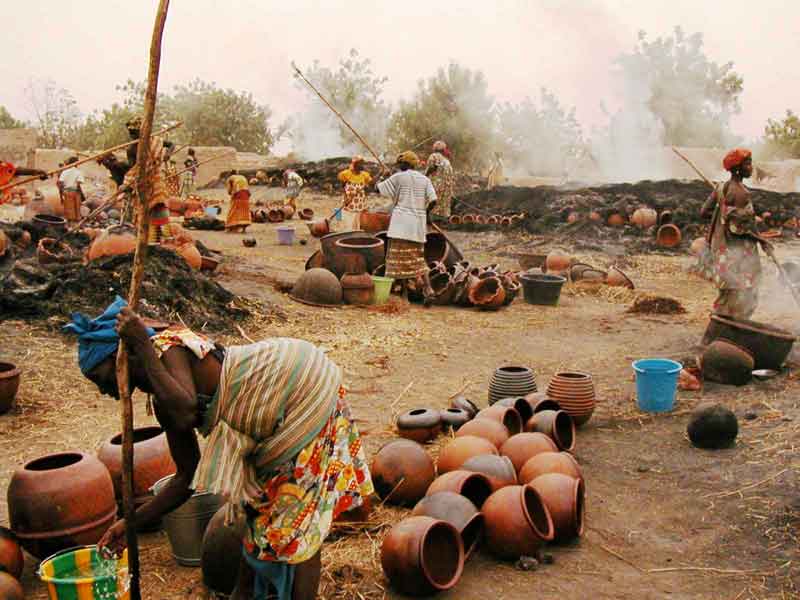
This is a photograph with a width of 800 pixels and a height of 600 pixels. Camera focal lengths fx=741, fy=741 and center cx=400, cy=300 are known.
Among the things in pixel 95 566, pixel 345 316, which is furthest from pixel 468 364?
pixel 95 566

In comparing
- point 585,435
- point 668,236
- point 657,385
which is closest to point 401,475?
point 585,435

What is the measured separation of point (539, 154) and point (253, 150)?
1702 cm

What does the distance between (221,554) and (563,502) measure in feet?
5.79

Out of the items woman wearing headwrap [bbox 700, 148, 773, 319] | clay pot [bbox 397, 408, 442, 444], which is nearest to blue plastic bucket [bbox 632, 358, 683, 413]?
woman wearing headwrap [bbox 700, 148, 773, 319]

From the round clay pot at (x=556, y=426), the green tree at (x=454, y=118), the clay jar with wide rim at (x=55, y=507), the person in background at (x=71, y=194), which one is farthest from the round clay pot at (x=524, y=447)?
the green tree at (x=454, y=118)

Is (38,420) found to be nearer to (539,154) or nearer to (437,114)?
(437,114)

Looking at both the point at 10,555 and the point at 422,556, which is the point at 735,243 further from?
the point at 10,555

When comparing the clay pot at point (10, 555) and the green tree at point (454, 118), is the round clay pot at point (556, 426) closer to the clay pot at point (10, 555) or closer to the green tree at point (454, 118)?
the clay pot at point (10, 555)

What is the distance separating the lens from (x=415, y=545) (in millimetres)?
3377

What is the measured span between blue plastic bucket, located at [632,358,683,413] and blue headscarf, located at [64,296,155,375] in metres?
4.51

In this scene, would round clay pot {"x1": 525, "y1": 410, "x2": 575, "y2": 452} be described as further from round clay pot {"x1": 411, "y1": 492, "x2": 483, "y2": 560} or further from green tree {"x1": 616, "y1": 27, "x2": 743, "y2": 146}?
green tree {"x1": 616, "y1": 27, "x2": 743, "y2": 146}

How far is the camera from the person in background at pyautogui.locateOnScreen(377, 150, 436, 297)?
9.73m

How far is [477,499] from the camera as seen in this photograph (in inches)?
162

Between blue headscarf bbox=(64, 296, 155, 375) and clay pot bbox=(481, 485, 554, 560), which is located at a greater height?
blue headscarf bbox=(64, 296, 155, 375)
